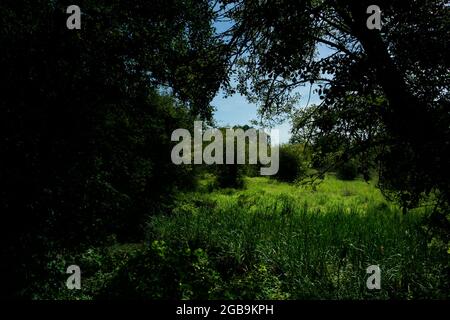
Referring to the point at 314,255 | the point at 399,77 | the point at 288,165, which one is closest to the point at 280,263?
the point at 314,255

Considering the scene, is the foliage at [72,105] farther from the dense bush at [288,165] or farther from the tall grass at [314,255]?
the dense bush at [288,165]

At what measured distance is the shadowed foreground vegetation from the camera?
501 cm

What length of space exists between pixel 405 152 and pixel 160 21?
429 cm

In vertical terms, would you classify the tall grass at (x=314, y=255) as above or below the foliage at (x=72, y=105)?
below

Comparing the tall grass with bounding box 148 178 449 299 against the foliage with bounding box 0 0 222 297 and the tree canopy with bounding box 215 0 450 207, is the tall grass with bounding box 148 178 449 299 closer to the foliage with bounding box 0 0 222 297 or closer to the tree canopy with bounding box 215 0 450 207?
the tree canopy with bounding box 215 0 450 207

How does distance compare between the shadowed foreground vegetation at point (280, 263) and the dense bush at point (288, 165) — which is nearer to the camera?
the shadowed foreground vegetation at point (280, 263)

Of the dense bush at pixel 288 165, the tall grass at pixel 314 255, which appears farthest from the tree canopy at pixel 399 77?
the dense bush at pixel 288 165

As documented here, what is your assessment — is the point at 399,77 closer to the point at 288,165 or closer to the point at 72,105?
the point at 72,105

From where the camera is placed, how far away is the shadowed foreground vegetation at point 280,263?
16.4ft

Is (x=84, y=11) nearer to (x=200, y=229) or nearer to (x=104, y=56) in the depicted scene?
(x=104, y=56)

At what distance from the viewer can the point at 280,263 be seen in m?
6.43

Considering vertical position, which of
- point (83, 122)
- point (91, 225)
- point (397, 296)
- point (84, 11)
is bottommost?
point (397, 296)
